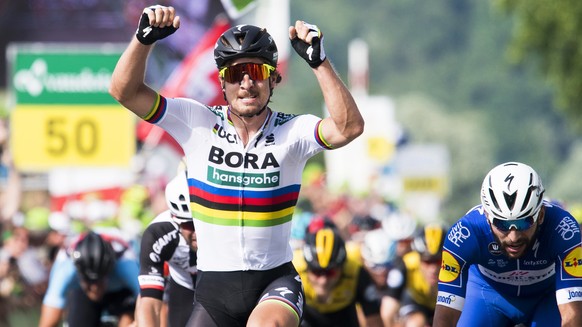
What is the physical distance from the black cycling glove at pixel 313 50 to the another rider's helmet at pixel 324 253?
11.0 ft

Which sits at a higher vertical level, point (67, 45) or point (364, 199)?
point (67, 45)

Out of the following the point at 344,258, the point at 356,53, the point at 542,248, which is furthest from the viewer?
the point at 356,53

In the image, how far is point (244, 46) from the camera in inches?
297

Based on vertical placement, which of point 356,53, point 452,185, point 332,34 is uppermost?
point 332,34

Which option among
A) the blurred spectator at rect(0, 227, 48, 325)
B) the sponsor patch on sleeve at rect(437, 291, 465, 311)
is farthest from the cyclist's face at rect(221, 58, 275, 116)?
the blurred spectator at rect(0, 227, 48, 325)

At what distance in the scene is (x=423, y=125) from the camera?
94250 mm

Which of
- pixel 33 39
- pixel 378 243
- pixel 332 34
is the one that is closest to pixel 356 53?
pixel 33 39

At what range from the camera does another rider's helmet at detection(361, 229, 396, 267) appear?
1330 centimetres

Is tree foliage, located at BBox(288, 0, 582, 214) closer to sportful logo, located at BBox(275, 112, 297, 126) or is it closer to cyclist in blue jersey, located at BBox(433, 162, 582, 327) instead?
cyclist in blue jersey, located at BBox(433, 162, 582, 327)

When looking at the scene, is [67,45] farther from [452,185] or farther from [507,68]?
[507,68]

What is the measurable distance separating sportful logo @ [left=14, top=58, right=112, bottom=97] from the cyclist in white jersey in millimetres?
10422

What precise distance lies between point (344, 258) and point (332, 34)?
14939 cm

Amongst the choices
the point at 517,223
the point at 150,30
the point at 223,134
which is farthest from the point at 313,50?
the point at 517,223

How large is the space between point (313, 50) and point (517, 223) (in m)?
1.56
